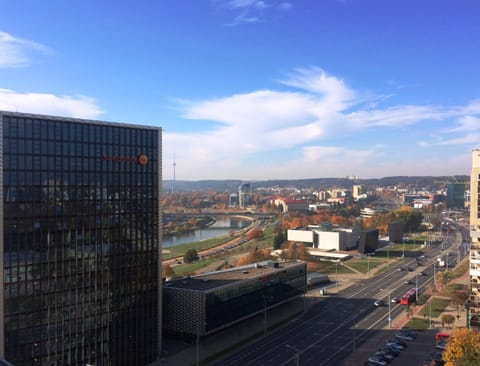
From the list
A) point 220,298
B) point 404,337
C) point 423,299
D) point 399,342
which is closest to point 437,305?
point 423,299

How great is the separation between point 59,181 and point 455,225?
6823 inches

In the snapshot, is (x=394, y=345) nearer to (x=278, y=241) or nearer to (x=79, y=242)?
(x=79, y=242)

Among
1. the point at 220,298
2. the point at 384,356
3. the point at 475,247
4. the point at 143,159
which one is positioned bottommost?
the point at 384,356

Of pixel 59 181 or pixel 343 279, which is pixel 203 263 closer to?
pixel 343 279

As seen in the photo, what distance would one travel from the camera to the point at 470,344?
131ft

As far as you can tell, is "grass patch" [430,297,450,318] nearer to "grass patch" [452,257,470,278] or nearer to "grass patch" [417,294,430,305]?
"grass patch" [417,294,430,305]

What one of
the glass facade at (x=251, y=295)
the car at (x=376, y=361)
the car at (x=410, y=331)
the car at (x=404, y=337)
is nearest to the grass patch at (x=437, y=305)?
the car at (x=410, y=331)

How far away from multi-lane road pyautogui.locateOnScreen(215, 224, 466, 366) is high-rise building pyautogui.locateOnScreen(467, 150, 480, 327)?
10656 mm

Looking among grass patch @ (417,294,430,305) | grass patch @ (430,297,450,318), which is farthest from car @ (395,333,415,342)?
grass patch @ (417,294,430,305)

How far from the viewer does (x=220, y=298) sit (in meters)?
53.5

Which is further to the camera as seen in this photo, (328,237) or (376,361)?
(328,237)

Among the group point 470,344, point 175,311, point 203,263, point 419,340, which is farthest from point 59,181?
point 203,263

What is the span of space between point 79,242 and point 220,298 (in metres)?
19.2

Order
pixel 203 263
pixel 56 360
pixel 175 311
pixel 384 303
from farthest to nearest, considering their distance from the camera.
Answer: pixel 203 263, pixel 384 303, pixel 175 311, pixel 56 360
